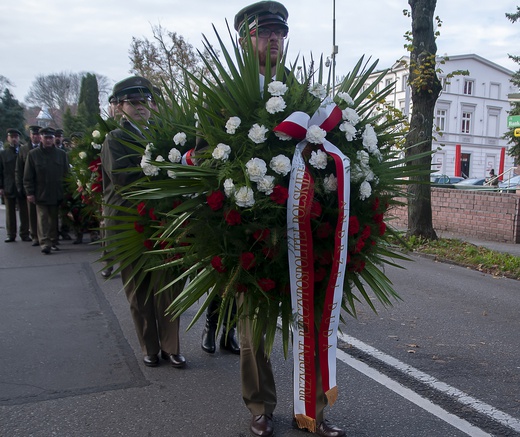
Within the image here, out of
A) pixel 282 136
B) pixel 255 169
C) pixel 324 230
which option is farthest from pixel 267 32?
pixel 324 230

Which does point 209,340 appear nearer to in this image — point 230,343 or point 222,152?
point 230,343

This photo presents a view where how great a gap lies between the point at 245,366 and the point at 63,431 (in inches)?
44.7

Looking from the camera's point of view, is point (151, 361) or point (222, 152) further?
point (151, 361)

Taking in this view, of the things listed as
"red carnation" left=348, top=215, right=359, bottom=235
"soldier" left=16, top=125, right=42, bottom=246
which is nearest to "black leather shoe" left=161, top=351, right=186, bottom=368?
"red carnation" left=348, top=215, right=359, bottom=235

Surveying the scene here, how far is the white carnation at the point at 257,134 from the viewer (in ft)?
9.38


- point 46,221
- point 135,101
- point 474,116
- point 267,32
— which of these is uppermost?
point 474,116

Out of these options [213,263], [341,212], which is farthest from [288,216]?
[213,263]

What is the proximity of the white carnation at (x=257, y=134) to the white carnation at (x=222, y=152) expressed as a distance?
0.13 metres

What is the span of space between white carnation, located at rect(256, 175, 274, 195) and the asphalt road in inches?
57.3

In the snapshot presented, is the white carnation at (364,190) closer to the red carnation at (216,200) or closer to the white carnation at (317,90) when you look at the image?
the white carnation at (317,90)

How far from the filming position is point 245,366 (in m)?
3.28

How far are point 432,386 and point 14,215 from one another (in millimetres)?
10333

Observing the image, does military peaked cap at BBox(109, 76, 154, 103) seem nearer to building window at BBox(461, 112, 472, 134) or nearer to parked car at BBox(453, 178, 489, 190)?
parked car at BBox(453, 178, 489, 190)

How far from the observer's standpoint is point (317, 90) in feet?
10.0
